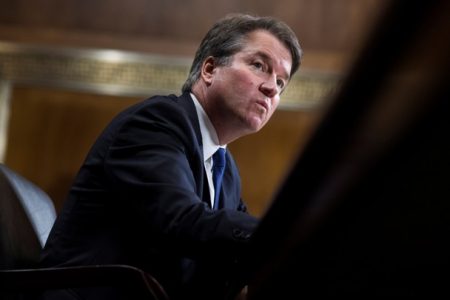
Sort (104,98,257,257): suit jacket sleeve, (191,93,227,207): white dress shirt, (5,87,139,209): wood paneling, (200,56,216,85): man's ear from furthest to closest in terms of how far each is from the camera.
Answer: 1. (5,87,139,209): wood paneling
2. (200,56,216,85): man's ear
3. (191,93,227,207): white dress shirt
4. (104,98,257,257): suit jacket sleeve

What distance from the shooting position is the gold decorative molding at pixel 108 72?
4094 millimetres

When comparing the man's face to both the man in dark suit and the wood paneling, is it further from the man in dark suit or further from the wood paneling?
the wood paneling

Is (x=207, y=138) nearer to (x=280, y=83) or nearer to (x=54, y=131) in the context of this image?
(x=280, y=83)

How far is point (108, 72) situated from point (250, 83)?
2762mm

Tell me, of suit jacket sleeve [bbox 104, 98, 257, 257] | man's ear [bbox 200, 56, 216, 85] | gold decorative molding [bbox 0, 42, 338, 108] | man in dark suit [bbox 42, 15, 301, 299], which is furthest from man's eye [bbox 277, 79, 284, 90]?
gold decorative molding [bbox 0, 42, 338, 108]

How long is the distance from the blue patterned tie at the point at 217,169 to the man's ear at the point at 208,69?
0.16 m

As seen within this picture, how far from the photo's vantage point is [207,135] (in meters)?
1.45

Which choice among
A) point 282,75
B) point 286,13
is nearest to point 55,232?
point 282,75

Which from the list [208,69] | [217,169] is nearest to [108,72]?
[208,69]

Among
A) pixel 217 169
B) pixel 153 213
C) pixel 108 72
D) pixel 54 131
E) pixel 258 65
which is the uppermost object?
pixel 258 65

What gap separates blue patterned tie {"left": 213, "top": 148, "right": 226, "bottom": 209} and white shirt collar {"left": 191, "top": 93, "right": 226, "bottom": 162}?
3 cm

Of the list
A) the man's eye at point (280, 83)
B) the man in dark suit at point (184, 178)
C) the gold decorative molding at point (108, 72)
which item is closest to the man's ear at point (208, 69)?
the man in dark suit at point (184, 178)

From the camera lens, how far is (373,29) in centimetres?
38

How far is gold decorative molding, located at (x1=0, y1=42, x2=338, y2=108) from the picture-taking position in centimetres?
409
